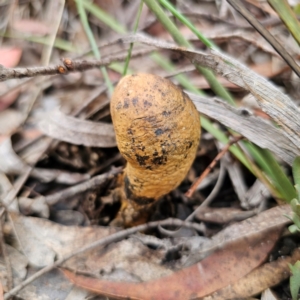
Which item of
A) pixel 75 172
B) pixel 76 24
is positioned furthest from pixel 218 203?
pixel 76 24

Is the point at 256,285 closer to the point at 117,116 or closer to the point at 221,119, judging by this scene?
Answer: the point at 221,119

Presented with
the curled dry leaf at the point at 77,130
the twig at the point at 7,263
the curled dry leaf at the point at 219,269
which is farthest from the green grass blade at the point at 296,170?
the twig at the point at 7,263

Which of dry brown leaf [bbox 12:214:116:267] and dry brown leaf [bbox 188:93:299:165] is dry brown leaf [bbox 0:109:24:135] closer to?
dry brown leaf [bbox 12:214:116:267]

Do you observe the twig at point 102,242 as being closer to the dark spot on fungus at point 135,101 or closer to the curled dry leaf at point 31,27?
the dark spot on fungus at point 135,101

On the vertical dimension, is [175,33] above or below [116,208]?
above

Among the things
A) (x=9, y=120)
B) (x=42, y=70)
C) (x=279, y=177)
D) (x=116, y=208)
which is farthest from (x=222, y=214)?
(x=9, y=120)

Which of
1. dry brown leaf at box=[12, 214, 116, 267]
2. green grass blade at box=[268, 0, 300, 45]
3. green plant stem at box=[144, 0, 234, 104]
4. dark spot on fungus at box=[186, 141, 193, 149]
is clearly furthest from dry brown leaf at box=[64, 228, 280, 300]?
green grass blade at box=[268, 0, 300, 45]

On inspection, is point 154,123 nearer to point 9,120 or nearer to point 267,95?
point 267,95

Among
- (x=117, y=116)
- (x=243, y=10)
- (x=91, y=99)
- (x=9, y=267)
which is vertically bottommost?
(x=9, y=267)
